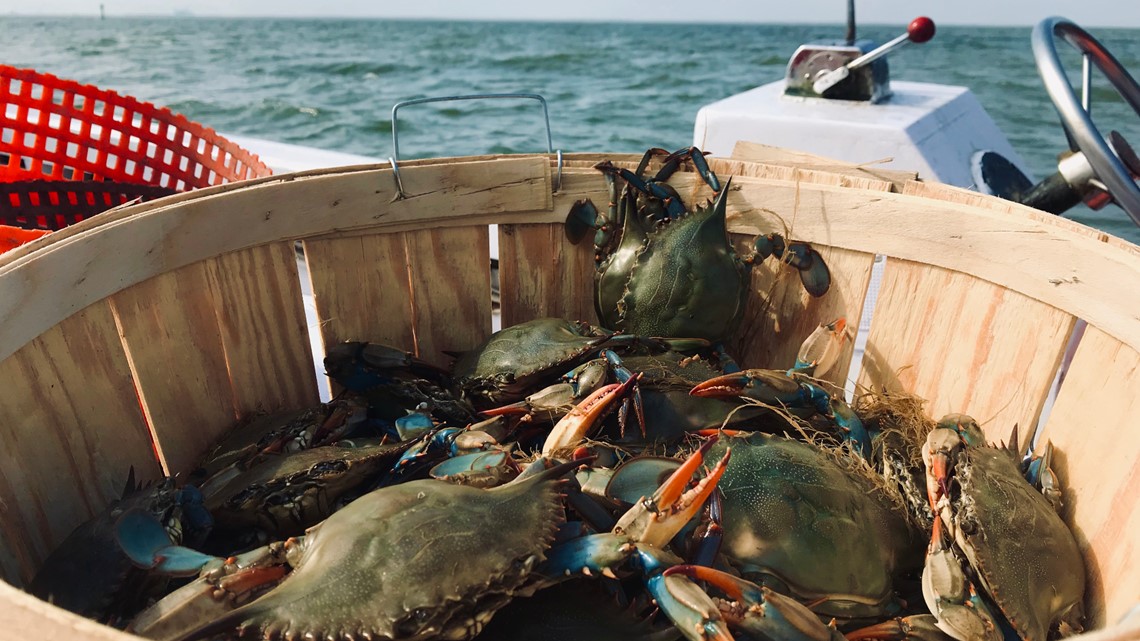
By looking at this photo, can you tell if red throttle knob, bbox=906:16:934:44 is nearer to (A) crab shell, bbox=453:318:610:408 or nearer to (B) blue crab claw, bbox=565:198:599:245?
(B) blue crab claw, bbox=565:198:599:245

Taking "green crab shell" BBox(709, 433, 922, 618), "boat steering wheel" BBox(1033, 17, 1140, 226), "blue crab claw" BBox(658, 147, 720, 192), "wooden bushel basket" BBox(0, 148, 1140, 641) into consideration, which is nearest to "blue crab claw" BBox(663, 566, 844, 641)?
"green crab shell" BBox(709, 433, 922, 618)

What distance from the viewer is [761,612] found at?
1343 millimetres

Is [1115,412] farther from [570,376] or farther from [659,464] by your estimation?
[570,376]

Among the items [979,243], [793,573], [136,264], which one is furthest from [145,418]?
[979,243]

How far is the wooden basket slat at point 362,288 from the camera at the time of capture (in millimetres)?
2412

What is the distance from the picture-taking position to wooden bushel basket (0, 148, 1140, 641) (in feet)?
5.66

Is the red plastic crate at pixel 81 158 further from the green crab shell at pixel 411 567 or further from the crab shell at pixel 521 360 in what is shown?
the green crab shell at pixel 411 567

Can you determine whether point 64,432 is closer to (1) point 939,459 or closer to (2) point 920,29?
(1) point 939,459

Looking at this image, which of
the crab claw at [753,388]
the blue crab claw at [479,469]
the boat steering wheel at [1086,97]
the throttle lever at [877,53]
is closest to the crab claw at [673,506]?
the blue crab claw at [479,469]

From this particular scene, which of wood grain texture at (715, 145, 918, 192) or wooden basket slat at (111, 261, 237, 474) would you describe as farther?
wood grain texture at (715, 145, 918, 192)

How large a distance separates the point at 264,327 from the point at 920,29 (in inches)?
134

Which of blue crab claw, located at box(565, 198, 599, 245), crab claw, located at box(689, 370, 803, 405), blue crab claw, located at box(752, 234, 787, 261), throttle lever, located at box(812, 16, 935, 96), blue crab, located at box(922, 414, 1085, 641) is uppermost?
throttle lever, located at box(812, 16, 935, 96)

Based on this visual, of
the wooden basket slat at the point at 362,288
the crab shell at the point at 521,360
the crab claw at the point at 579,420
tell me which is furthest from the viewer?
the wooden basket slat at the point at 362,288

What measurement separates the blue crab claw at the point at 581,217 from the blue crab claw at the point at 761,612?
148cm
